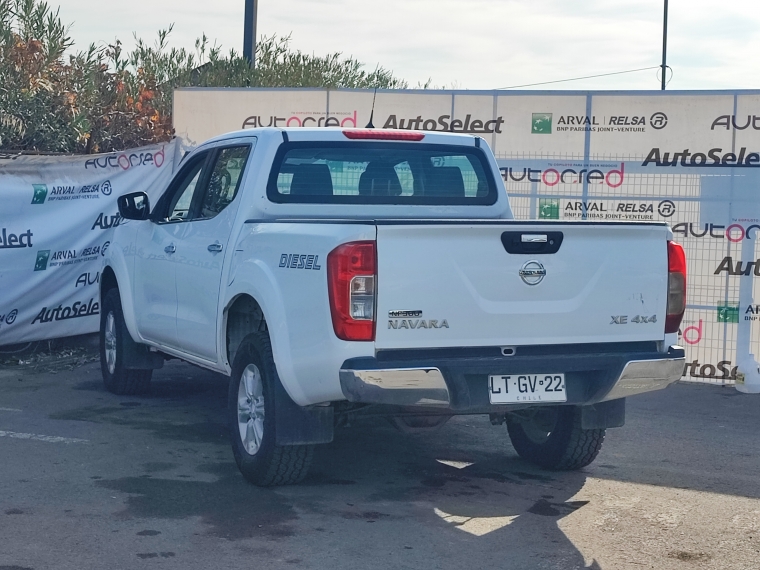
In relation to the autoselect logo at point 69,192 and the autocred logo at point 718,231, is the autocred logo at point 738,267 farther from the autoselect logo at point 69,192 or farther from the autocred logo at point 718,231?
the autoselect logo at point 69,192

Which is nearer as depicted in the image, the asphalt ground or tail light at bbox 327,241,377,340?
the asphalt ground

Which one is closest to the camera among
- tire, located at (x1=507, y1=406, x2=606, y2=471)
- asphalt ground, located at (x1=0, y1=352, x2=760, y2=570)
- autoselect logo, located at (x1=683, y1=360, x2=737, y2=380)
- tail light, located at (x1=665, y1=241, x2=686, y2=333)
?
asphalt ground, located at (x1=0, y1=352, x2=760, y2=570)

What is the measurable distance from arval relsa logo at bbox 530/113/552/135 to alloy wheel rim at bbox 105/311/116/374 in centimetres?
435

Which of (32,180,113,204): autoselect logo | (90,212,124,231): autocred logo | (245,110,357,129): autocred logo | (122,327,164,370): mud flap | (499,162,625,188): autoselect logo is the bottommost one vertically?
(122,327,164,370): mud flap

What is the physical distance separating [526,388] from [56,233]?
6.42 m

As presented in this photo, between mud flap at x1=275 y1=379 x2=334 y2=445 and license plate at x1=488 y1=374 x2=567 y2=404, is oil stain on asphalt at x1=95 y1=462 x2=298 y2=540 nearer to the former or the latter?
mud flap at x1=275 y1=379 x2=334 y2=445

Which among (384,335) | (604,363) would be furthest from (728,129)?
(384,335)

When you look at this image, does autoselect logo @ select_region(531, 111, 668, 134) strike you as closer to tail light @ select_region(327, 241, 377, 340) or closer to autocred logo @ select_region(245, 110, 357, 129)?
autocred logo @ select_region(245, 110, 357, 129)

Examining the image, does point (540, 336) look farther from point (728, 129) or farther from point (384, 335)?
point (728, 129)

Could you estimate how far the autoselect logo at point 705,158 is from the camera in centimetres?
970

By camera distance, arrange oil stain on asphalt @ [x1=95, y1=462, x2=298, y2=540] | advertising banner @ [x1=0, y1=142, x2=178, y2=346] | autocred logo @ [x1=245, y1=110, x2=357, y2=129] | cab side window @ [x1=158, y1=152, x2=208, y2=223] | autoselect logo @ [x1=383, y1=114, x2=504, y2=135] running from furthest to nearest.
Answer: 1. autocred logo @ [x1=245, y1=110, x2=357, y2=129]
2. autoselect logo @ [x1=383, y1=114, x2=504, y2=135]
3. advertising banner @ [x1=0, y1=142, x2=178, y2=346]
4. cab side window @ [x1=158, y1=152, x2=208, y2=223]
5. oil stain on asphalt @ [x1=95, y1=462, x2=298, y2=540]

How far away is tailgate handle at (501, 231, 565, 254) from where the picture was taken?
5.29 m

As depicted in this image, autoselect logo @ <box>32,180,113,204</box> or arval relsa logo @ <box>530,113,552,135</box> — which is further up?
arval relsa logo @ <box>530,113,552,135</box>

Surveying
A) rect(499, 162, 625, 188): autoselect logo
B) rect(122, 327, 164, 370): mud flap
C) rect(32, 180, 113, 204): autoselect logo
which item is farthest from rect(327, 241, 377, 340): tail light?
rect(32, 180, 113, 204): autoselect logo
